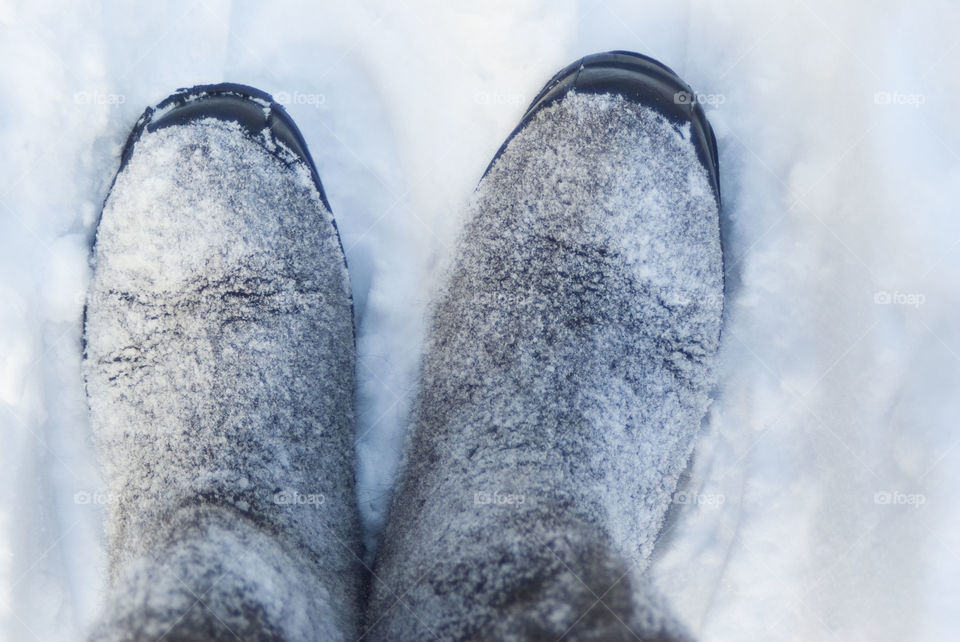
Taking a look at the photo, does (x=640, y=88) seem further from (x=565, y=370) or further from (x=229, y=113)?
(x=229, y=113)

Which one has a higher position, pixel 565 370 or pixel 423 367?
pixel 423 367

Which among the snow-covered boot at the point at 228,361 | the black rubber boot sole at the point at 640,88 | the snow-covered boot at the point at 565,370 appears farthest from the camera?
the black rubber boot sole at the point at 640,88

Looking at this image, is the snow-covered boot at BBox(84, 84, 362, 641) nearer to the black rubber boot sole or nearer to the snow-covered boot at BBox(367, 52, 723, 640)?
the snow-covered boot at BBox(367, 52, 723, 640)

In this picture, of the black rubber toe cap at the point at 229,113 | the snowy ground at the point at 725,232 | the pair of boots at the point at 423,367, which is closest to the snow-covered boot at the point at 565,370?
the pair of boots at the point at 423,367

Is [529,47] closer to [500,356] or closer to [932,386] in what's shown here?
[500,356]

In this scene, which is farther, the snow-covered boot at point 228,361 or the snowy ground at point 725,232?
the snowy ground at point 725,232

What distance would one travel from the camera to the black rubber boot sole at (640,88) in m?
1.08

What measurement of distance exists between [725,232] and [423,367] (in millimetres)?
542

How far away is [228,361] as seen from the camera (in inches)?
36.3

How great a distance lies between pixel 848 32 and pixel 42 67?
4.12 ft

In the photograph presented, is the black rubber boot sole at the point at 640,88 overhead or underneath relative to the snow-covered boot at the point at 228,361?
overhead

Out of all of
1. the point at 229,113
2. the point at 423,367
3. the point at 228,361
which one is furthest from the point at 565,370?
the point at 229,113

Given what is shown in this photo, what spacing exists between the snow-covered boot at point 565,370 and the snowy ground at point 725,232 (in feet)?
0.39

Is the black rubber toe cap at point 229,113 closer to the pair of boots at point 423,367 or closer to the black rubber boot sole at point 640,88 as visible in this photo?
the pair of boots at point 423,367
